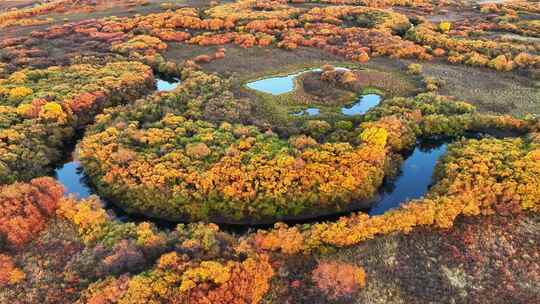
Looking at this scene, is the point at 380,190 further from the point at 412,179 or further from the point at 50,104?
the point at 50,104

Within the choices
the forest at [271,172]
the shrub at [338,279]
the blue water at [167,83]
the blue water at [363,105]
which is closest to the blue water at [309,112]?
the forest at [271,172]

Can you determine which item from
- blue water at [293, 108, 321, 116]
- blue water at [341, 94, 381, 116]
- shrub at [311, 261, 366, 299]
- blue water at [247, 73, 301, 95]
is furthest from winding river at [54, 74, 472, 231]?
blue water at [247, 73, 301, 95]

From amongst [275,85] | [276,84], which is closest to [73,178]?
[275,85]

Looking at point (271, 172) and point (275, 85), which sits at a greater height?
point (271, 172)

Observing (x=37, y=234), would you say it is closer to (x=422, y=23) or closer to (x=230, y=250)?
(x=230, y=250)

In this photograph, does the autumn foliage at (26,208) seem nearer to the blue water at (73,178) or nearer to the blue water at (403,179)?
the blue water at (403,179)

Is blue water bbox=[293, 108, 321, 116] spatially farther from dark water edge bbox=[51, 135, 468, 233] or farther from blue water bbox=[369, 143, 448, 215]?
blue water bbox=[369, 143, 448, 215]

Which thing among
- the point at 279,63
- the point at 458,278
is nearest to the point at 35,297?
the point at 458,278
